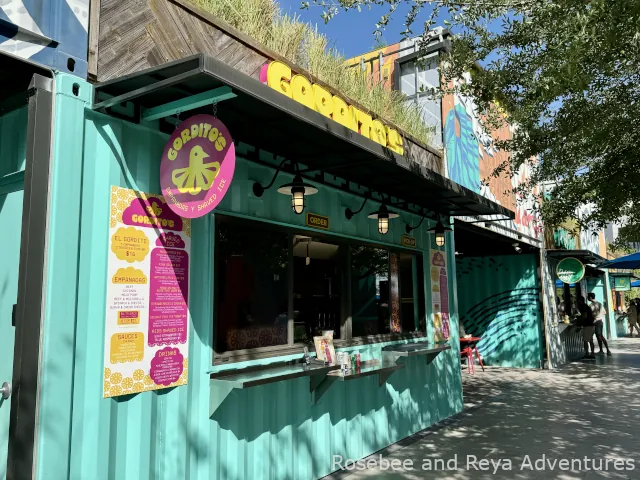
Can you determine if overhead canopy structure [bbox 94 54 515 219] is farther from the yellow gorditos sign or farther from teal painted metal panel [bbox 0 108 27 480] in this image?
teal painted metal panel [bbox 0 108 27 480]

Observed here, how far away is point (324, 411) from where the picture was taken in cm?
513

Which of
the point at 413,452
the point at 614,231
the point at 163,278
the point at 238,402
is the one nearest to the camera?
the point at 163,278

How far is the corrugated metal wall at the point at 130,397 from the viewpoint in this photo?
9.83 ft

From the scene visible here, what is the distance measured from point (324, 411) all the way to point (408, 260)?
9.95 feet

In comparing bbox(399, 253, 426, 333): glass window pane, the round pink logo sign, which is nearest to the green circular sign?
bbox(399, 253, 426, 333): glass window pane

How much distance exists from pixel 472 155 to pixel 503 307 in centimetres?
545

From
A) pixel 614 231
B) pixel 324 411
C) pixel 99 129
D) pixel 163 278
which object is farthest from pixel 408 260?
pixel 614 231

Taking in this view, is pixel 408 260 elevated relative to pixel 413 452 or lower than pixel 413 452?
elevated

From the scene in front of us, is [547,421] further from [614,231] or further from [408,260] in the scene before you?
[614,231]

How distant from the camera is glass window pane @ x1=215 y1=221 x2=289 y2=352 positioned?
420cm

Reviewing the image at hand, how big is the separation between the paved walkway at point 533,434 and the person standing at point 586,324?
434 cm

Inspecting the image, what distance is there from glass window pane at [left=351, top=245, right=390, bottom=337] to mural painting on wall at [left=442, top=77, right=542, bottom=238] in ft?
8.65

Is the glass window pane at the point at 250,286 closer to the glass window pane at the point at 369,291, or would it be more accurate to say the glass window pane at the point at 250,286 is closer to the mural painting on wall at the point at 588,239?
the glass window pane at the point at 369,291

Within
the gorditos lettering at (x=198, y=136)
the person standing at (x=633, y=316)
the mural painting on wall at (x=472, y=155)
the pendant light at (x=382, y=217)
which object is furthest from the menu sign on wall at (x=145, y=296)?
the person standing at (x=633, y=316)
